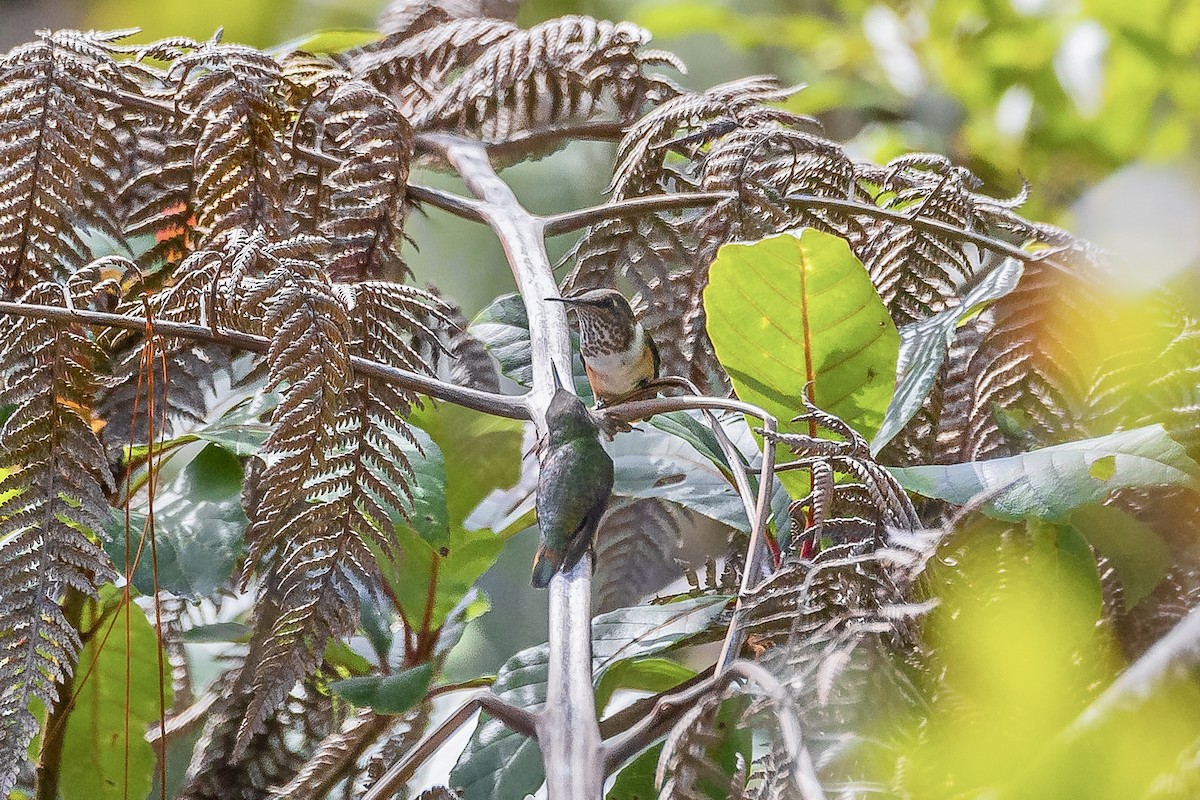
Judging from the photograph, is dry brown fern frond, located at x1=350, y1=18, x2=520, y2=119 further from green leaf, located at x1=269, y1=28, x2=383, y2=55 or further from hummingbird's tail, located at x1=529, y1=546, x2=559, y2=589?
hummingbird's tail, located at x1=529, y1=546, x2=559, y2=589

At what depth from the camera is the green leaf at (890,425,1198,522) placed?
0.64 metres

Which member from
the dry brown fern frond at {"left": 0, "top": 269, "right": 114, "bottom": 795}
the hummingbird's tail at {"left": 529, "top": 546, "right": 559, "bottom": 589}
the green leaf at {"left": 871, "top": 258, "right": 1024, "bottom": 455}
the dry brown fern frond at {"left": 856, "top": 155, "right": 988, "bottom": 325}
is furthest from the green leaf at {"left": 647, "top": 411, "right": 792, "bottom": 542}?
the dry brown fern frond at {"left": 0, "top": 269, "right": 114, "bottom": 795}

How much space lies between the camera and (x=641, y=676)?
89 centimetres

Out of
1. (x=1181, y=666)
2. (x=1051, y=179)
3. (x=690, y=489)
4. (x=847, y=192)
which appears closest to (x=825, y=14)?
(x=1051, y=179)

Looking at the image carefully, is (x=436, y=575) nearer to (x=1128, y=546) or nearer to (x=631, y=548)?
(x=631, y=548)

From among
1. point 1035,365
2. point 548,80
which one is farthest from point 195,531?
point 1035,365

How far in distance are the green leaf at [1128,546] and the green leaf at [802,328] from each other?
0.18 metres

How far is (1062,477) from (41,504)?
0.66 metres

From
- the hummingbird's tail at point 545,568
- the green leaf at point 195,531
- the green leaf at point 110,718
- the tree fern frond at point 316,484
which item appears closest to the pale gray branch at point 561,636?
the hummingbird's tail at point 545,568

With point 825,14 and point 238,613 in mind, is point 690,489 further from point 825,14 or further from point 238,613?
point 825,14

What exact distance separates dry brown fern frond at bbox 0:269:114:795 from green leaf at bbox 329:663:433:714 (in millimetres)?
197

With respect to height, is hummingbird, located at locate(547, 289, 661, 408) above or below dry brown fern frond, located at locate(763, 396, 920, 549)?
above

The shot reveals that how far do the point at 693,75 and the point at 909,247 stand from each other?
193cm

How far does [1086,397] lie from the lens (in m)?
0.92
